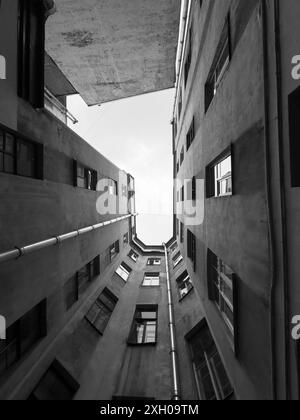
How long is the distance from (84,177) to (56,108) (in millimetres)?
4851

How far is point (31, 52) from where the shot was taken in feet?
27.5

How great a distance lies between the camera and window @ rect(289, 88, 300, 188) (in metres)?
4.35

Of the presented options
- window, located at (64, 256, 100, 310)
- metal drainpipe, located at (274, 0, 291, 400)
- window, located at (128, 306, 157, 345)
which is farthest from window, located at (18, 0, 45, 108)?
window, located at (128, 306, 157, 345)

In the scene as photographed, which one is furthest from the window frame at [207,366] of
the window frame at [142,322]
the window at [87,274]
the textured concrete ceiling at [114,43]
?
the textured concrete ceiling at [114,43]

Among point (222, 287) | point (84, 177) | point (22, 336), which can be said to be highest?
point (84, 177)

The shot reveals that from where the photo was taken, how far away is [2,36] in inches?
267

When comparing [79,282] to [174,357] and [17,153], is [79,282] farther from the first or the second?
[17,153]

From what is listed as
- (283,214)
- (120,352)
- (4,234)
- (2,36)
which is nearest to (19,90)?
(2,36)

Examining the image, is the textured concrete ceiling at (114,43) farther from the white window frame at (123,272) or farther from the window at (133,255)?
the window at (133,255)

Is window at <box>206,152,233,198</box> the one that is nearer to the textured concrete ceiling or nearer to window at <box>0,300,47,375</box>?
window at <box>0,300,47,375</box>

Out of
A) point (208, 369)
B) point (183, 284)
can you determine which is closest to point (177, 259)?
point (183, 284)

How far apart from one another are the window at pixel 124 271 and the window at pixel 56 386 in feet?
35.9

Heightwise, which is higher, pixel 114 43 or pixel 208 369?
pixel 114 43

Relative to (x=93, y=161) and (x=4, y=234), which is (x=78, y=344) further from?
(x=93, y=161)
